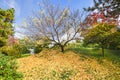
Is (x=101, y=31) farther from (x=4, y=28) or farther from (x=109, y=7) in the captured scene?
(x=4, y=28)

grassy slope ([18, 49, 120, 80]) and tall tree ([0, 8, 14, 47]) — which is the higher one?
tall tree ([0, 8, 14, 47])

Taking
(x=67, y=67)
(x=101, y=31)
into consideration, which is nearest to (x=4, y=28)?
(x=101, y=31)

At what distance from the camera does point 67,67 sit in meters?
13.5

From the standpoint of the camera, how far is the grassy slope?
39.4ft

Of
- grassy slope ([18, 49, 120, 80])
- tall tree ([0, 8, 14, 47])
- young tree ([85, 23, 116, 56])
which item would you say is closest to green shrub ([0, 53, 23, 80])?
grassy slope ([18, 49, 120, 80])

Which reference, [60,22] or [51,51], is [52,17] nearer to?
[60,22]

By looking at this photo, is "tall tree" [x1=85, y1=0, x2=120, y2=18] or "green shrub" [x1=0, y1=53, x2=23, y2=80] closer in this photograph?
"green shrub" [x1=0, y1=53, x2=23, y2=80]

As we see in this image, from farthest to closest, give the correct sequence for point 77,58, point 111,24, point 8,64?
point 111,24 → point 77,58 → point 8,64

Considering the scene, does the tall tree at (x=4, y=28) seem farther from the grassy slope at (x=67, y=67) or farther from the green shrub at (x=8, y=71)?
the green shrub at (x=8, y=71)

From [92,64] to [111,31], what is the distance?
3.95 m

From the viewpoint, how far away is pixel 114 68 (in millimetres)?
14117

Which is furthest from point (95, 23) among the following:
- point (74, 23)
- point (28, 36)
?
point (28, 36)

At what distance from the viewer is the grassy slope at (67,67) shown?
12.0 m

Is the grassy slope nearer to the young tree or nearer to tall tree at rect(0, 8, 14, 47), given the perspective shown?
the young tree
